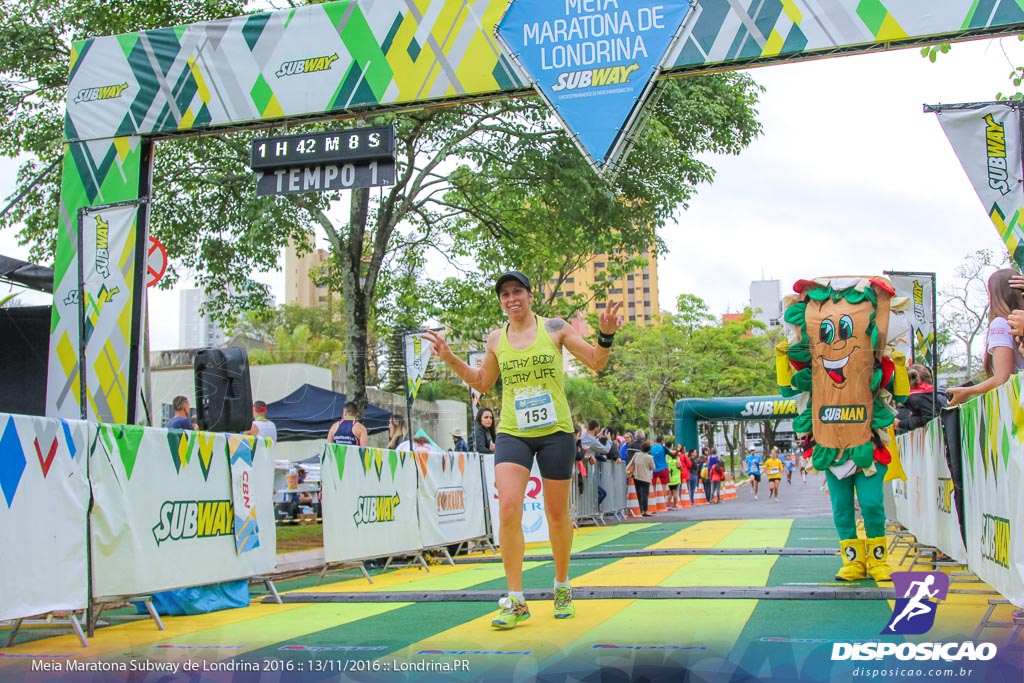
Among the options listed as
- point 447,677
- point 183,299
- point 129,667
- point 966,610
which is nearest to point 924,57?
point 966,610

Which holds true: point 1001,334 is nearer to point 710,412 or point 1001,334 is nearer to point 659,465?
point 659,465

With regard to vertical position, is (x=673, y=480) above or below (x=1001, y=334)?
below

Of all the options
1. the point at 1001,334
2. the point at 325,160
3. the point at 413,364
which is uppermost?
the point at 325,160

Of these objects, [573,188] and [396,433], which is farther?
[573,188]

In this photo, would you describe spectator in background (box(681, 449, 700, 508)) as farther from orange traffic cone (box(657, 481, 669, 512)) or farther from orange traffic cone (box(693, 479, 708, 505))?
orange traffic cone (box(657, 481, 669, 512))

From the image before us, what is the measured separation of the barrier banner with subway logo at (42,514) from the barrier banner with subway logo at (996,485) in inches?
185

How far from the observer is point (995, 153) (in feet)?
25.5

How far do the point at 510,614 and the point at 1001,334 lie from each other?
3.26 metres

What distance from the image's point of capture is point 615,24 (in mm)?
8500

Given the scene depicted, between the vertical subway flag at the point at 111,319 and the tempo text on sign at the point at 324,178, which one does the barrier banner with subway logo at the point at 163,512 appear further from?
the tempo text on sign at the point at 324,178

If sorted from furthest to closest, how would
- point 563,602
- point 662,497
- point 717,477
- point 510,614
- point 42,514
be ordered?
point 717,477
point 662,497
point 563,602
point 42,514
point 510,614

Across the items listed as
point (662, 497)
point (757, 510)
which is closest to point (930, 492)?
point (757, 510)

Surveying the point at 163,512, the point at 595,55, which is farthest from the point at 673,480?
the point at 163,512

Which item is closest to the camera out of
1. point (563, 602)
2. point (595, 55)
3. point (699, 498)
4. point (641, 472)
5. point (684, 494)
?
point (563, 602)
